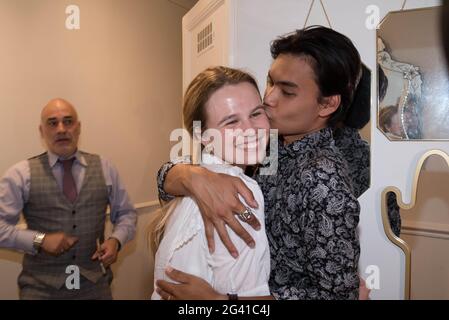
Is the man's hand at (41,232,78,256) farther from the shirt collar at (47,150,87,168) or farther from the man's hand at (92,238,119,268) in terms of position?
the shirt collar at (47,150,87,168)

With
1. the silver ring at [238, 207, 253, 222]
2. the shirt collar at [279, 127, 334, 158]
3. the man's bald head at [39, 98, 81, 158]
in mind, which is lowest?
the silver ring at [238, 207, 253, 222]

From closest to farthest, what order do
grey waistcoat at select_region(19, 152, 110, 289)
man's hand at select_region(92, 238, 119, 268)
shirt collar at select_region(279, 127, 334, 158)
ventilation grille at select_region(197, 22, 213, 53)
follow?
1. shirt collar at select_region(279, 127, 334, 158)
2. ventilation grille at select_region(197, 22, 213, 53)
3. grey waistcoat at select_region(19, 152, 110, 289)
4. man's hand at select_region(92, 238, 119, 268)

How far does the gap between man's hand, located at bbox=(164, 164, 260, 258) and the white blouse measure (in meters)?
0.02

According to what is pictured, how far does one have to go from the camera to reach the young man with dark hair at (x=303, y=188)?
2.28 ft

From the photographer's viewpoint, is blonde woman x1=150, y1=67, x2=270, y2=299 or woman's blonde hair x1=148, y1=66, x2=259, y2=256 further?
woman's blonde hair x1=148, y1=66, x2=259, y2=256

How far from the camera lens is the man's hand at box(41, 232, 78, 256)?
5.82 feet

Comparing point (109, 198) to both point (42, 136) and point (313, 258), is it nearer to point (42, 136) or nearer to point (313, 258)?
point (42, 136)

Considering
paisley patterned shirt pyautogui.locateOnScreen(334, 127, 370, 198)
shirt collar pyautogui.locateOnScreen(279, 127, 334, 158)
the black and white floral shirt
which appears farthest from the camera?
paisley patterned shirt pyautogui.locateOnScreen(334, 127, 370, 198)

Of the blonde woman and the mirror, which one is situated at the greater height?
the mirror

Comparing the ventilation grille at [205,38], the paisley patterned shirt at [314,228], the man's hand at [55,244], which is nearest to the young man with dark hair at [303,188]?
the paisley patterned shirt at [314,228]

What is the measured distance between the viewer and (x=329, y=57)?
874 mm

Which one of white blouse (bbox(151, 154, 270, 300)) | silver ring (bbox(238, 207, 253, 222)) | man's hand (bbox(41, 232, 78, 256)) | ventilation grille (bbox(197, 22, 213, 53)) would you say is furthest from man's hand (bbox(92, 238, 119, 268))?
silver ring (bbox(238, 207, 253, 222))
